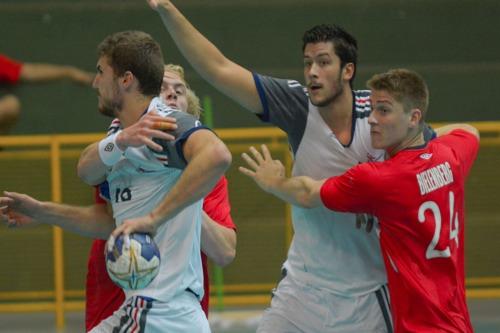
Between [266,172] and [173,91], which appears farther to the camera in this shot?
[173,91]

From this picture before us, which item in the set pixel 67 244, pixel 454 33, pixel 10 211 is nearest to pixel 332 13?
pixel 454 33

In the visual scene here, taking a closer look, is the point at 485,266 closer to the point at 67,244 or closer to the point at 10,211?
the point at 67,244

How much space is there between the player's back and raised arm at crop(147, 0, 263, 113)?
0.70 metres

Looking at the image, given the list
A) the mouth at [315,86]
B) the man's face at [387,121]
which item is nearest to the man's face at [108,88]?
the mouth at [315,86]

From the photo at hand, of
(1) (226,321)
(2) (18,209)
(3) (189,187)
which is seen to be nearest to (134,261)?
(3) (189,187)

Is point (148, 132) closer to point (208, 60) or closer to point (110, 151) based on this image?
point (110, 151)

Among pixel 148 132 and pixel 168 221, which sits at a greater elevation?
pixel 148 132

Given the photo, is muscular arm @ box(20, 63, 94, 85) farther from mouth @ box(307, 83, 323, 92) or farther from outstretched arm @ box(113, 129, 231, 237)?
outstretched arm @ box(113, 129, 231, 237)

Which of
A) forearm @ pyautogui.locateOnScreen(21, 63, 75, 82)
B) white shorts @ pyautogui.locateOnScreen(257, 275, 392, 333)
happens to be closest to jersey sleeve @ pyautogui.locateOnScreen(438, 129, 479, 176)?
white shorts @ pyautogui.locateOnScreen(257, 275, 392, 333)

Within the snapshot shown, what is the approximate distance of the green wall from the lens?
10.2m

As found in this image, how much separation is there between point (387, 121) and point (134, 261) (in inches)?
50.2

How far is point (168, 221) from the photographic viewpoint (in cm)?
388

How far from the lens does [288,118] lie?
4637 millimetres

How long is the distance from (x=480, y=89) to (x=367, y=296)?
592cm
